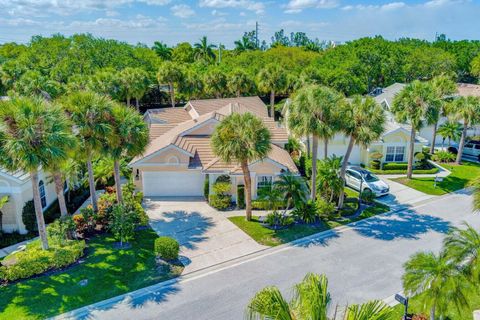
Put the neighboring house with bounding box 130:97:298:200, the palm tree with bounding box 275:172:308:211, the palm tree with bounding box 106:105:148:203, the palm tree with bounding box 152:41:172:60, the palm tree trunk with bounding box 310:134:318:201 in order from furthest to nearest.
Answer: the palm tree with bounding box 152:41:172:60, the neighboring house with bounding box 130:97:298:200, the palm tree trunk with bounding box 310:134:318:201, the palm tree with bounding box 275:172:308:211, the palm tree with bounding box 106:105:148:203

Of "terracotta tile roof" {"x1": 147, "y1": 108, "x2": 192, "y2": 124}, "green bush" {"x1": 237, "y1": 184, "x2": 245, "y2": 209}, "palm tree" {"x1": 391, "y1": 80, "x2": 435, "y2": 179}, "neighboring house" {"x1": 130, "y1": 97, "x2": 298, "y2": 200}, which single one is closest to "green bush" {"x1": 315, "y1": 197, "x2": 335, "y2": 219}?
"neighboring house" {"x1": 130, "y1": 97, "x2": 298, "y2": 200}

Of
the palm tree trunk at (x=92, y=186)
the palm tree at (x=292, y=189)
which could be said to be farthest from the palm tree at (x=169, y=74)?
the palm tree at (x=292, y=189)

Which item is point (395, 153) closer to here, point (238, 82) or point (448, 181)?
point (448, 181)

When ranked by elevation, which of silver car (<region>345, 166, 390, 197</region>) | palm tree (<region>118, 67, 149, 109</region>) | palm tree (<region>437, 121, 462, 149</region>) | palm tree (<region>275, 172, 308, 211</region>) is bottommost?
silver car (<region>345, 166, 390, 197</region>)

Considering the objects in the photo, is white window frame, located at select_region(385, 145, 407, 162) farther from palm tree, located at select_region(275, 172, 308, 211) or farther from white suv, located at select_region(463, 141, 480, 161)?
palm tree, located at select_region(275, 172, 308, 211)

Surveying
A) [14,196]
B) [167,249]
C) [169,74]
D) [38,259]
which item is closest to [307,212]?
[167,249]

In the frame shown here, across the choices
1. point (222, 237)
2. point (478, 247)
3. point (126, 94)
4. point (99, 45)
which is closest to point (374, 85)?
point (126, 94)
